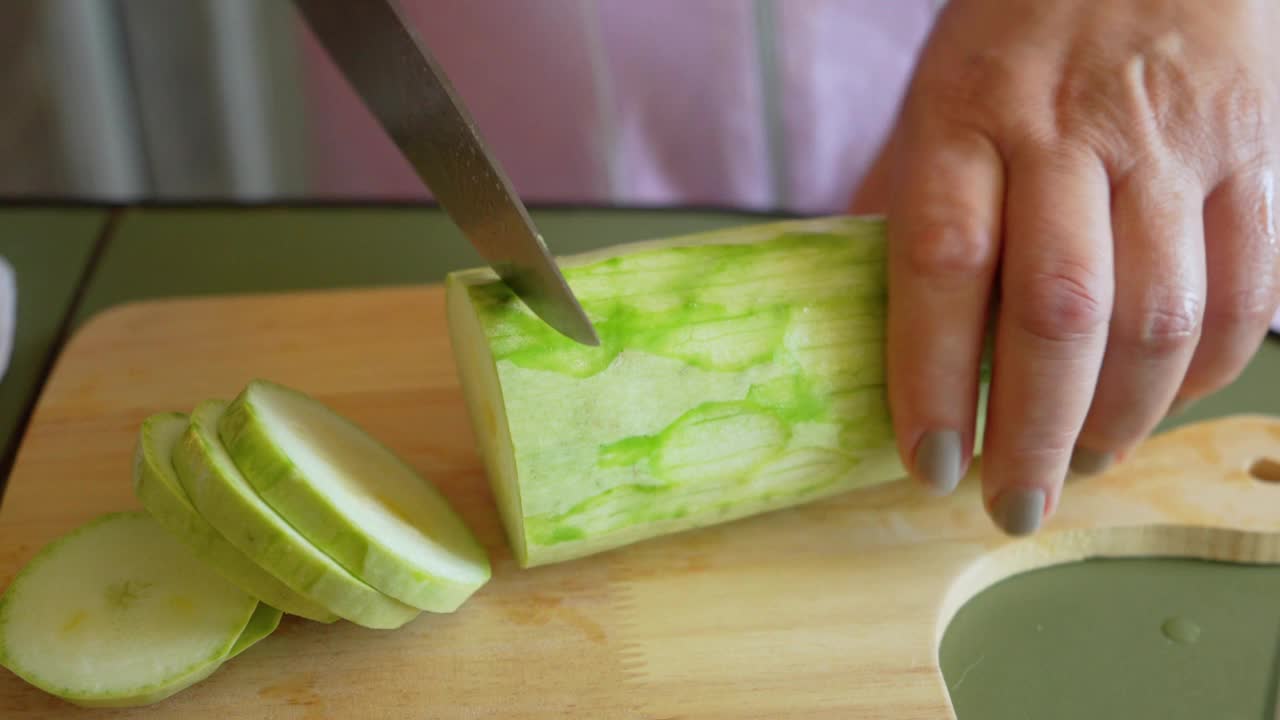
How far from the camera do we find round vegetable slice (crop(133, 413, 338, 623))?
1335 millimetres

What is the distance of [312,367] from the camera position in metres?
1.94

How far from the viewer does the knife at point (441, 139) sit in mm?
1282

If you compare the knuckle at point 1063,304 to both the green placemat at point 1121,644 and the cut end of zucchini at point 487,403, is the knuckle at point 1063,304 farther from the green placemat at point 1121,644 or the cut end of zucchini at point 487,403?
the cut end of zucchini at point 487,403

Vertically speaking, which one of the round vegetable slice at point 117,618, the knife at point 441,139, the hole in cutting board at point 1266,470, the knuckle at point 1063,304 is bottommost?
the hole in cutting board at point 1266,470

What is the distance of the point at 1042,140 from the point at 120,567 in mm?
1323

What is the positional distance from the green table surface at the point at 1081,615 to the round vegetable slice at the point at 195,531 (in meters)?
0.79

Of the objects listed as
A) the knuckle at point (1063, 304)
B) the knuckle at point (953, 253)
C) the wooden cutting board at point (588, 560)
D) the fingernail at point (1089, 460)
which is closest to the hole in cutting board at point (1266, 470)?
the wooden cutting board at point (588, 560)

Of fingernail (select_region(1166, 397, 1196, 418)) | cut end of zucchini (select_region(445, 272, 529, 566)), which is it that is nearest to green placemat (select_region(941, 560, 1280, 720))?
fingernail (select_region(1166, 397, 1196, 418))

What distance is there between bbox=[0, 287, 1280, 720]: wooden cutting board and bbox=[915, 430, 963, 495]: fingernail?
0.13m

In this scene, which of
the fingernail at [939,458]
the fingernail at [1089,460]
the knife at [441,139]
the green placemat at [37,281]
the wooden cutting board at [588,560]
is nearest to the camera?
the knife at [441,139]

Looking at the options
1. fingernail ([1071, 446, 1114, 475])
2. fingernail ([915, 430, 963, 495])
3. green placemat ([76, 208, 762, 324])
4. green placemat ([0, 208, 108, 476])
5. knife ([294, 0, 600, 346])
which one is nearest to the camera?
knife ([294, 0, 600, 346])

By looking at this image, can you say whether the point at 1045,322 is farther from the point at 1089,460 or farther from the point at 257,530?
the point at 257,530

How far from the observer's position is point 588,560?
5.26ft

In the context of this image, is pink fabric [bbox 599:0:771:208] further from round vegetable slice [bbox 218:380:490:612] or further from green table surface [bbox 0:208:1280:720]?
round vegetable slice [bbox 218:380:490:612]
